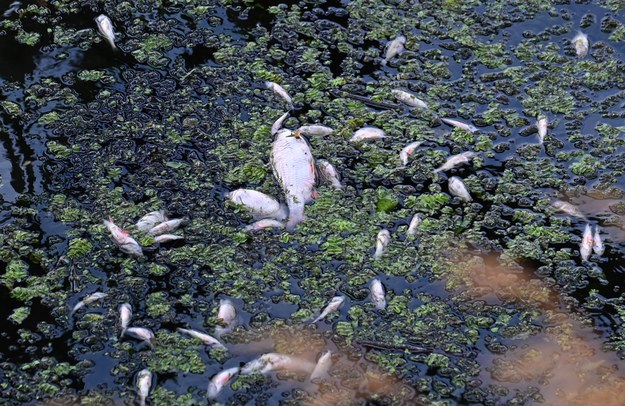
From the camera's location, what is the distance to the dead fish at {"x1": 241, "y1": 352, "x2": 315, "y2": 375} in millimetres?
4016

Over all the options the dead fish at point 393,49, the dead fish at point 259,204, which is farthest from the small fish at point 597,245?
the dead fish at point 393,49

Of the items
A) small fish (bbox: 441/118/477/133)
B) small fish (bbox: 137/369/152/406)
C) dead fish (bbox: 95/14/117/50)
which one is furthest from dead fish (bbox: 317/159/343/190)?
dead fish (bbox: 95/14/117/50)

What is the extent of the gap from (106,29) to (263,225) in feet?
7.01

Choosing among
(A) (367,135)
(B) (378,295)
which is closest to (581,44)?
(A) (367,135)

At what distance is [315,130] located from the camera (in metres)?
5.20

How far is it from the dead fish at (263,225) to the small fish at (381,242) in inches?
21.0

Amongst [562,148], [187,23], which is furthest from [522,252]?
[187,23]

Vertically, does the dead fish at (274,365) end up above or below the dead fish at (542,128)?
below

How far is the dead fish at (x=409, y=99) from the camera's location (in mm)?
5426

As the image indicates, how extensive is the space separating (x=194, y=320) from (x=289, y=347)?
505 millimetres

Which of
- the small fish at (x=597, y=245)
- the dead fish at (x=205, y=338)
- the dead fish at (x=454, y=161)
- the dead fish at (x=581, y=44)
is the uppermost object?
the dead fish at (x=581, y=44)

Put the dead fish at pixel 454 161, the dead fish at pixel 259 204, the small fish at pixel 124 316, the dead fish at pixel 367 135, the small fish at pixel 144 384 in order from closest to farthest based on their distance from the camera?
the small fish at pixel 144 384
the small fish at pixel 124 316
the dead fish at pixel 259 204
the dead fish at pixel 454 161
the dead fish at pixel 367 135

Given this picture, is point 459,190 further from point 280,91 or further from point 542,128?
point 280,91

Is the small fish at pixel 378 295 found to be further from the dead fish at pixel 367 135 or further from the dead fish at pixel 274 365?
the dead fish at pixel 367 135
